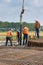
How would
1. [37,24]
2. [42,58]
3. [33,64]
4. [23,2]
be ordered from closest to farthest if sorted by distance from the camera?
[33,64], [42,58], [23,2], [37,24]

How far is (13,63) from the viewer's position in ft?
33.1

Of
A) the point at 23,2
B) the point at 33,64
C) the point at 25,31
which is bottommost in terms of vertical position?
the point at 33,64

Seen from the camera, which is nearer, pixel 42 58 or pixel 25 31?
pixel 42 58

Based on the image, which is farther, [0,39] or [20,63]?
[0,39]

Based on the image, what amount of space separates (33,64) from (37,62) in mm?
421

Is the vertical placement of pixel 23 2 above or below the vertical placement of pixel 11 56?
above

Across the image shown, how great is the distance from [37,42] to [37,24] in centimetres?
643

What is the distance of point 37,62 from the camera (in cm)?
1016

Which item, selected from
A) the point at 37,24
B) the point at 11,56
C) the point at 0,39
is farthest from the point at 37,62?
the point at 0,39

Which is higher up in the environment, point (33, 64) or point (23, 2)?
point (23, 2)

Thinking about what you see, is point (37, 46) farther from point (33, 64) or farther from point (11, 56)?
point (33, 64)

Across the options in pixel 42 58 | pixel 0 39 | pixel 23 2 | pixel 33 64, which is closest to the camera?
pixel 33 64

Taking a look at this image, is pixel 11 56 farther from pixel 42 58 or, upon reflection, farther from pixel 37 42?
pixel 37 42

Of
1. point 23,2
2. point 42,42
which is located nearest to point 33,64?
point 42,42
